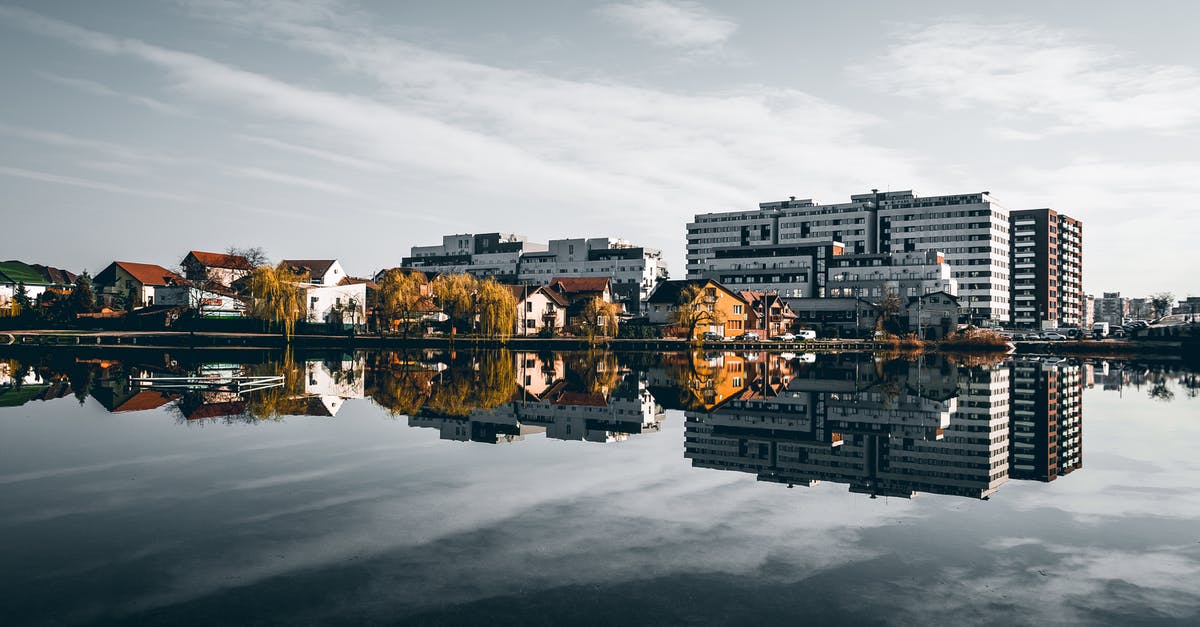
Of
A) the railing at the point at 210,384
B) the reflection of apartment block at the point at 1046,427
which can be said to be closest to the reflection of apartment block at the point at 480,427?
the railing at the point at 210,384

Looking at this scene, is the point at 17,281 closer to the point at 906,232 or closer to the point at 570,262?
the point at 570,262

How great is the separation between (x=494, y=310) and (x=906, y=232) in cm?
10541

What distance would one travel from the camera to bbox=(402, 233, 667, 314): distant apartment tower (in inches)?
7023

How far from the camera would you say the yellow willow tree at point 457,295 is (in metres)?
93.1

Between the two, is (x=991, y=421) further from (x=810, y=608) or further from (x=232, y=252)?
(x=232, y=252)

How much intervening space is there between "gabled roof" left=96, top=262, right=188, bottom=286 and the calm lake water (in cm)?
10448

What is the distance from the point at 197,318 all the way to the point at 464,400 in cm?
7223

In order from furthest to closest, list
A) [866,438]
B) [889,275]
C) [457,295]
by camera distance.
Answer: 1. [889,275]
2. [457,295]
3. [866,438]

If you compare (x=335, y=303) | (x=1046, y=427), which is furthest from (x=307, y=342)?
(x=1046, y=427)

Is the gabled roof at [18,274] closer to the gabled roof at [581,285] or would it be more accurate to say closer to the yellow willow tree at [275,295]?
the yellow willow tree at [275,295]

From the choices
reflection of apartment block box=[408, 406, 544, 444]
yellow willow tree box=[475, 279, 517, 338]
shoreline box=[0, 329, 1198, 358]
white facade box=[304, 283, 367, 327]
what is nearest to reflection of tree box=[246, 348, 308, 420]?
reflection of apartment block box=[408, 406, 544, 444]

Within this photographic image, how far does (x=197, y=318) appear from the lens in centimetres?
9381

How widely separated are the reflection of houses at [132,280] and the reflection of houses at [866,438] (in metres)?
114

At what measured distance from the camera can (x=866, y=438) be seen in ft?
81.0
